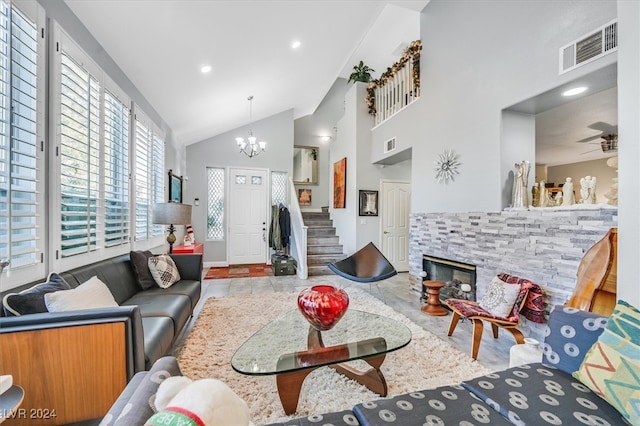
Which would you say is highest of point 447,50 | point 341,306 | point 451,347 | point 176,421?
point 447,50

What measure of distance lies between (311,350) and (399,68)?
485 cm

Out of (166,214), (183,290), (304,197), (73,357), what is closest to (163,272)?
(183,290)

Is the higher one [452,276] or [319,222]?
[319,222]

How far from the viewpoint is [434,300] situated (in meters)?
3.49

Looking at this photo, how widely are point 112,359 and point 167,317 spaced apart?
0.68 metres

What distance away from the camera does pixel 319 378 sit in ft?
6.57

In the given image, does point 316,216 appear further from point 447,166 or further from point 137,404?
point 137,404

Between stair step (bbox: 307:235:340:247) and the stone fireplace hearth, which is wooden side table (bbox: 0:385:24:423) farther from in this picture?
stair step (bbox: 307:235:340:247)

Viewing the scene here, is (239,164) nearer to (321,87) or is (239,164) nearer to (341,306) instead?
(321,87)

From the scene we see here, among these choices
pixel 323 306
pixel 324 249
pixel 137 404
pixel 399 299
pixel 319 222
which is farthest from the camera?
pixel 319 222

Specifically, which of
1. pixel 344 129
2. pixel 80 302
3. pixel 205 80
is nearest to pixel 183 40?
pixel 205 80

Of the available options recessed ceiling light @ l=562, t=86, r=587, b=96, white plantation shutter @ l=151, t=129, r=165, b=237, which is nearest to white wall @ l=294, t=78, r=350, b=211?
white plantation shutter @ l=151, t=129, r=165, b=237

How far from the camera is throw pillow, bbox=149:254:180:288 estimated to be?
2928 mm

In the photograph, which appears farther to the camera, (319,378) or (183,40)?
(183,40)
